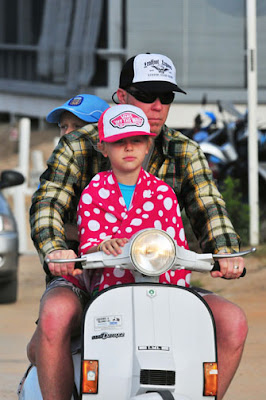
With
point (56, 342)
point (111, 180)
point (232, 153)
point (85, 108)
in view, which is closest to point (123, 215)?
point (111, 180)

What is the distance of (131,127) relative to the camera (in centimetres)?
428

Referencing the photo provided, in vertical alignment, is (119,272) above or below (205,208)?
below

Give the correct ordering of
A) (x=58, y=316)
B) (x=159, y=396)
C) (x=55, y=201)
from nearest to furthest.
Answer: (x=159, y=396), (x=58, y=316), (x=55, y=201)

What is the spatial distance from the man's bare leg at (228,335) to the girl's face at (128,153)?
60cm

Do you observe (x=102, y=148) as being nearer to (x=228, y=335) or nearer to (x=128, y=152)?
(x=128, y=152)

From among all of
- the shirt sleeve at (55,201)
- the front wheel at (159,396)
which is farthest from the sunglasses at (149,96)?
the front wheel at (159,396)

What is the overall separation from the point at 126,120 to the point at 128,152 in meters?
0.12

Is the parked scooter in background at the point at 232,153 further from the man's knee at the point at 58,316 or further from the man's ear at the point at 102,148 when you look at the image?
the man's knee at the point at 58,316

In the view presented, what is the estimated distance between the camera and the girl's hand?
13.0 ft

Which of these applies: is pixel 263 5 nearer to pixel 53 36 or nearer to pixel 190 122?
pixel 190 122

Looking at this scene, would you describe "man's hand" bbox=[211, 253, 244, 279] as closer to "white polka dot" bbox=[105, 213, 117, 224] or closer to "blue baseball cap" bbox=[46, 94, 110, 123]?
"white polka dot" bbox=[105, 213, 117, 224]

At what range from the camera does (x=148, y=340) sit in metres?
3.88

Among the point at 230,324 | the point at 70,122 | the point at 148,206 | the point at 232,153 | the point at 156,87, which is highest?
the point at 156,87

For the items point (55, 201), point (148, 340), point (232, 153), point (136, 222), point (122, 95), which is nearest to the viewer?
point (148, 340)
